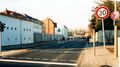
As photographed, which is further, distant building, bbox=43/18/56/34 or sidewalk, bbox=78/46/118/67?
distant building, bbox=43/18/56/34

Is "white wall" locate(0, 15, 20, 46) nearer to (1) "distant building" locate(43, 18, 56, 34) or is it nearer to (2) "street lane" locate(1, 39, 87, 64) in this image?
(2) "street lane" locate(1, 39, 87, 64)

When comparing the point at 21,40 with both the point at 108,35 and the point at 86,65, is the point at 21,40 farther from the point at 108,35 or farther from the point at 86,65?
the point at 86,65

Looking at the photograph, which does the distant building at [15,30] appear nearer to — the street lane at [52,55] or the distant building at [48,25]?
the street lane at [52,55]

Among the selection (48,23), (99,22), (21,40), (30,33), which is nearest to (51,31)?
(48,23)

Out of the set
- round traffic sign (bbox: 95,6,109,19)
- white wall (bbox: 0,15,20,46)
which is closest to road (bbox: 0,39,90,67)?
round traffic sign (bbox: 95,6,109,19)

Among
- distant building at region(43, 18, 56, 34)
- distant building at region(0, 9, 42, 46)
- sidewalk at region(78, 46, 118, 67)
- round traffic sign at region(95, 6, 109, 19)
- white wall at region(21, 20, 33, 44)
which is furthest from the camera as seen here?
distant building at region(43, 18, 56, 34)

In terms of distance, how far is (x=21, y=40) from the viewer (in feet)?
223

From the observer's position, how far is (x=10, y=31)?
60.6 meters

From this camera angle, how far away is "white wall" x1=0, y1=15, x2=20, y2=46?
5612 centimetres

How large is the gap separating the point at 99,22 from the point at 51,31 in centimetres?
8160

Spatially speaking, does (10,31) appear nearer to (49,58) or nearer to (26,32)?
(26,32)

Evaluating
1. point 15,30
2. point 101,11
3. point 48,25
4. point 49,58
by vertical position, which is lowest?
point 49,58

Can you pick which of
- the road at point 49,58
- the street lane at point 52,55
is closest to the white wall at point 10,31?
the street lane at point 52,55

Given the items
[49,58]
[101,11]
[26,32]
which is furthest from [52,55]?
[26,32]
